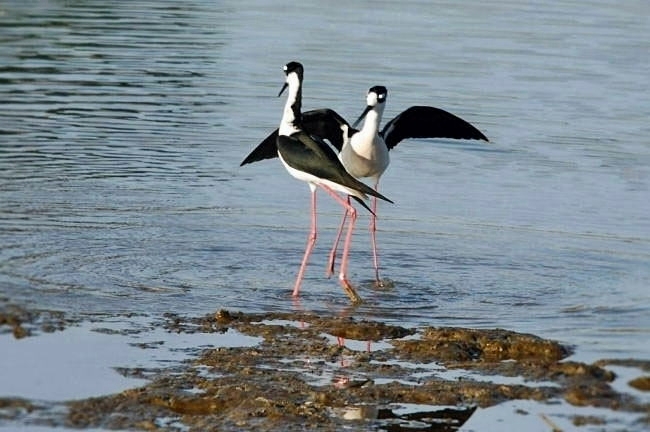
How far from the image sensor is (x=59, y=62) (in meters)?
20.0

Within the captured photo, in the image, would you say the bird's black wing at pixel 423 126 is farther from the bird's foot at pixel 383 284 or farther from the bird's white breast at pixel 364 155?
the bird's foot at pixel 383 284

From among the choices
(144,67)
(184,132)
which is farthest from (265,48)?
(184,132)

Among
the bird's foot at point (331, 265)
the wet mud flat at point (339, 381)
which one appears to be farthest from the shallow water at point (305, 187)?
the wet mud flat at point (339, 381)

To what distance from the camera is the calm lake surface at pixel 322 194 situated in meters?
9.62

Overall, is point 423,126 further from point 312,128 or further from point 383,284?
point 383,284

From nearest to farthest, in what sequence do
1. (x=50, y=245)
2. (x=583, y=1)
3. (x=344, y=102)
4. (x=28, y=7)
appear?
(x=50, y=245) < (x=344, y=102) < (x=28, y=7) < (x=583, y=1)

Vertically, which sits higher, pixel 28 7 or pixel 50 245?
pixel 28 7

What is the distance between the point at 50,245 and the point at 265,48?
11523 mm

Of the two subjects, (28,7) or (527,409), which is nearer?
(527,409)

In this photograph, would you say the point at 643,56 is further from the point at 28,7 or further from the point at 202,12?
the point at 28,7

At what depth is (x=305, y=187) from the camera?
13312mm

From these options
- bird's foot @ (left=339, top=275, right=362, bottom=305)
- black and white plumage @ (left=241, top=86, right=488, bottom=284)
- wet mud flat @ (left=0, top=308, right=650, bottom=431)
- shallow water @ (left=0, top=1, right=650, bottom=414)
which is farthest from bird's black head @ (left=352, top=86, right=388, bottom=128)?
wet mud flat @ (left=0, top=308, right=650, bottom=431)

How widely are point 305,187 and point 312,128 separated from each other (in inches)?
81.3

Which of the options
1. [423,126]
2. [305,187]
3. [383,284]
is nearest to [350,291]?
[383,284]
